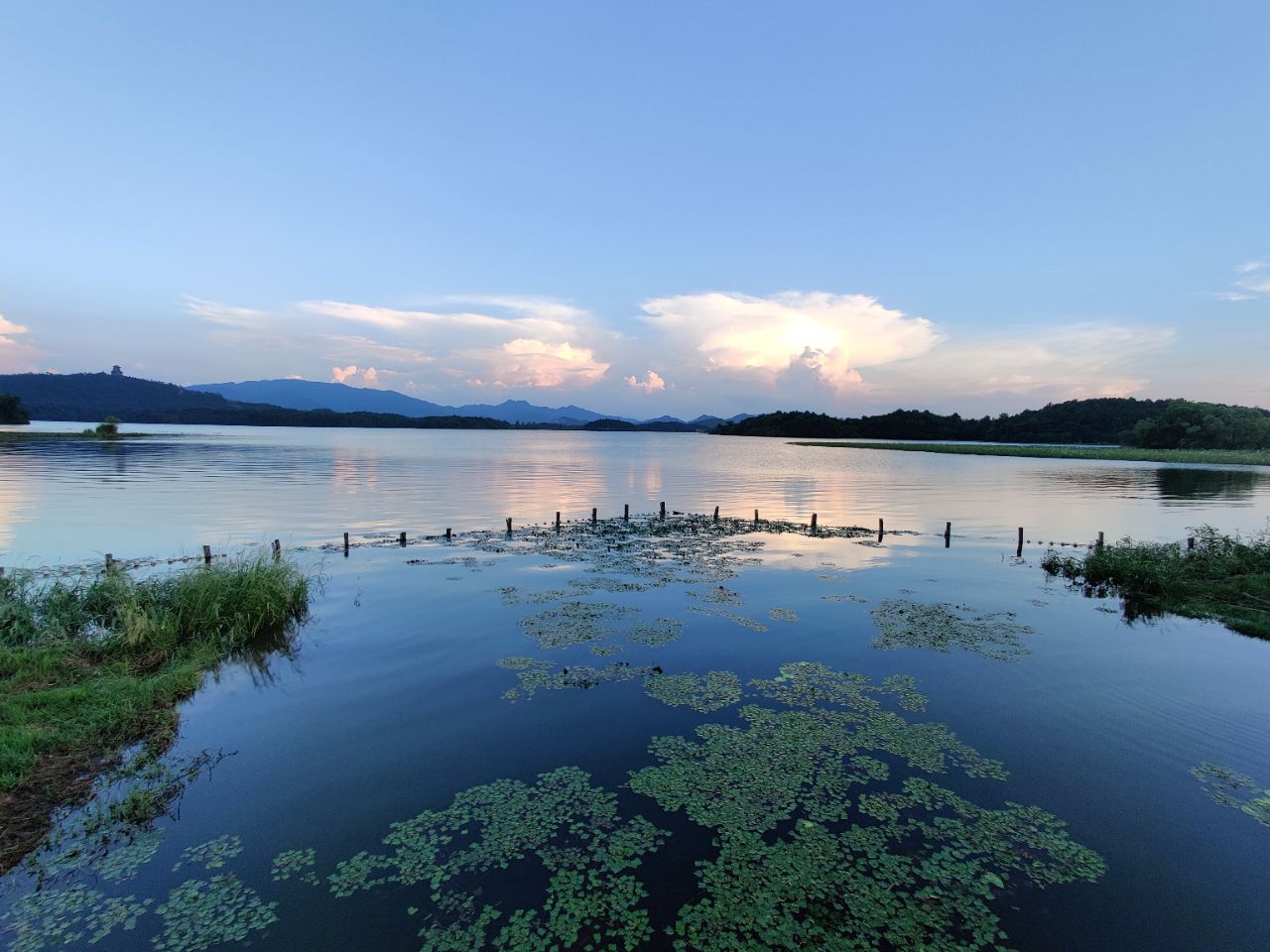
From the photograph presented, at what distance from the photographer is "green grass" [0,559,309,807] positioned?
375 inches

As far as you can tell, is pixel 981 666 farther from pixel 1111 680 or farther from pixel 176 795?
pixel 176 795

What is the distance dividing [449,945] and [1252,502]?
236 ft

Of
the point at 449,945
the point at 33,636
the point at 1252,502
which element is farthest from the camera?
the point at 1252,502

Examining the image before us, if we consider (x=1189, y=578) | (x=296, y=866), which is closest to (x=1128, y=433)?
(x=1189, y=578)

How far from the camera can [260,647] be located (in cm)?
1502

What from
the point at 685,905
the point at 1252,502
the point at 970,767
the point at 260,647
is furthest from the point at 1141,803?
the point at 1252,502

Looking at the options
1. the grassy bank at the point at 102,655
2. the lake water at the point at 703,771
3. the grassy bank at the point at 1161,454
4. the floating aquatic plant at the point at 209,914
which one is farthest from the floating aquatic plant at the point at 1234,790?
the grassy bank at the point at 1161,454

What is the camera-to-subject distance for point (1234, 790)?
9.20 metres

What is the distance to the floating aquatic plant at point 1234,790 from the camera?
28.5 ft

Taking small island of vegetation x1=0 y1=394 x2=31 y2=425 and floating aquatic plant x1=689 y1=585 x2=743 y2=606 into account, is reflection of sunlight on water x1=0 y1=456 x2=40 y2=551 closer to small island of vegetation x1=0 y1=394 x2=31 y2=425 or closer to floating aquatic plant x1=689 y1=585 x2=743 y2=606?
floating aquatic plant x1=689 y1=585 x2=743 y2=606

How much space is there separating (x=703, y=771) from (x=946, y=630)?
36.5 ft

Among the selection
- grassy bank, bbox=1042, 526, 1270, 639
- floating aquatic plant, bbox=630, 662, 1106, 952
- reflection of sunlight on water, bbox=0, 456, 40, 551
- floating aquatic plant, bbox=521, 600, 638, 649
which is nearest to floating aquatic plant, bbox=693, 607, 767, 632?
floating aquatic plant, bbox=521, 600, 638, 649

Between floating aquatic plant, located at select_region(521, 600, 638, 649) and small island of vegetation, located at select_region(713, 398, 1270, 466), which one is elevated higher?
small island of vegetation, located at select_region(713, 398, 1270, 466)

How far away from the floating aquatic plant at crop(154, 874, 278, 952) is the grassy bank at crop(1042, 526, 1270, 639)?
24262mm
